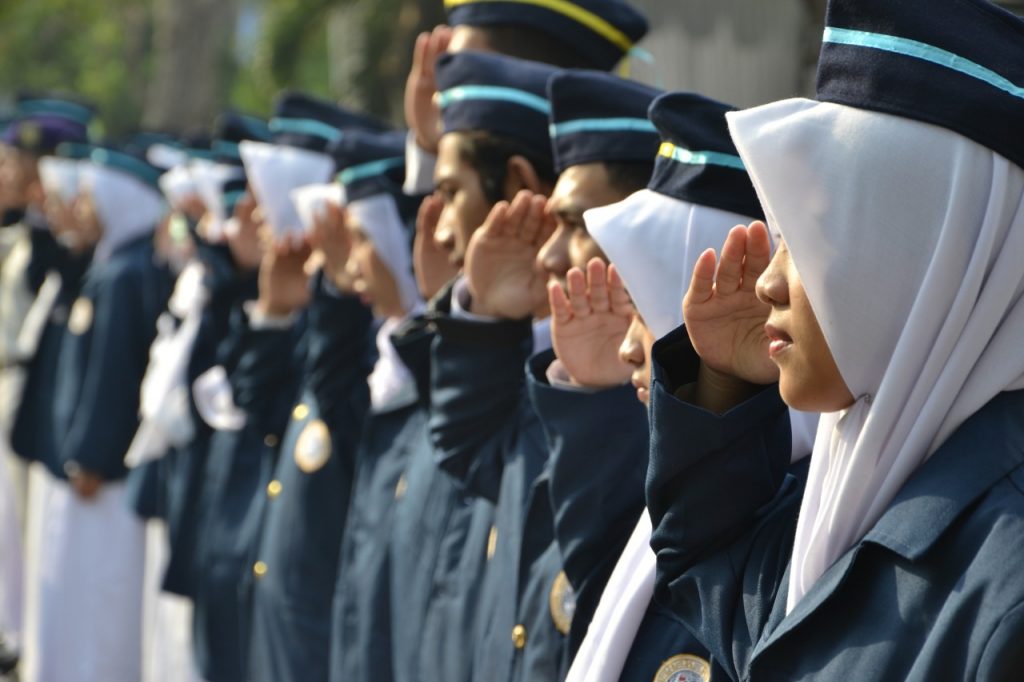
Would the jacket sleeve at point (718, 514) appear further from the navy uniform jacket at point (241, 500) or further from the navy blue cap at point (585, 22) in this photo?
the navy uniform jacket at point (241, 500)

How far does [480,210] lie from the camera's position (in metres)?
3.63

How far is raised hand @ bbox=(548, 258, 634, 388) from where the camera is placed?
2.83 meters

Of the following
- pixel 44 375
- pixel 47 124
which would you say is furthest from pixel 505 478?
pixel 47 124

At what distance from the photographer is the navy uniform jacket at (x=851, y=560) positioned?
1.66 metres

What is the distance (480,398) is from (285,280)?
178 cm

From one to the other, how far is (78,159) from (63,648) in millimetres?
2624

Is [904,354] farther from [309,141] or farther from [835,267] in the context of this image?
[309,141]

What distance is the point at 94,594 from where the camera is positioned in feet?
21.7

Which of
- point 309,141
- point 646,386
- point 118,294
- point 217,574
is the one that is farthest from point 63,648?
point 646,386

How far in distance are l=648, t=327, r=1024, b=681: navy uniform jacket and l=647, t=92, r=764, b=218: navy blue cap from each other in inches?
17.4

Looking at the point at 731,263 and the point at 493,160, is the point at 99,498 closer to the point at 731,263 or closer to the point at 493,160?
the point at 493,160

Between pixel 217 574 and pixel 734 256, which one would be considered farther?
pixel 217 574

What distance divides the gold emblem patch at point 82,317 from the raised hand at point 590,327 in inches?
173

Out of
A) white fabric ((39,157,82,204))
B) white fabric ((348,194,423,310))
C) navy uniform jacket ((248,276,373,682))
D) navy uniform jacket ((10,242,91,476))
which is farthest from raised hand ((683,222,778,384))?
white fabric ((39,157,82,204))
